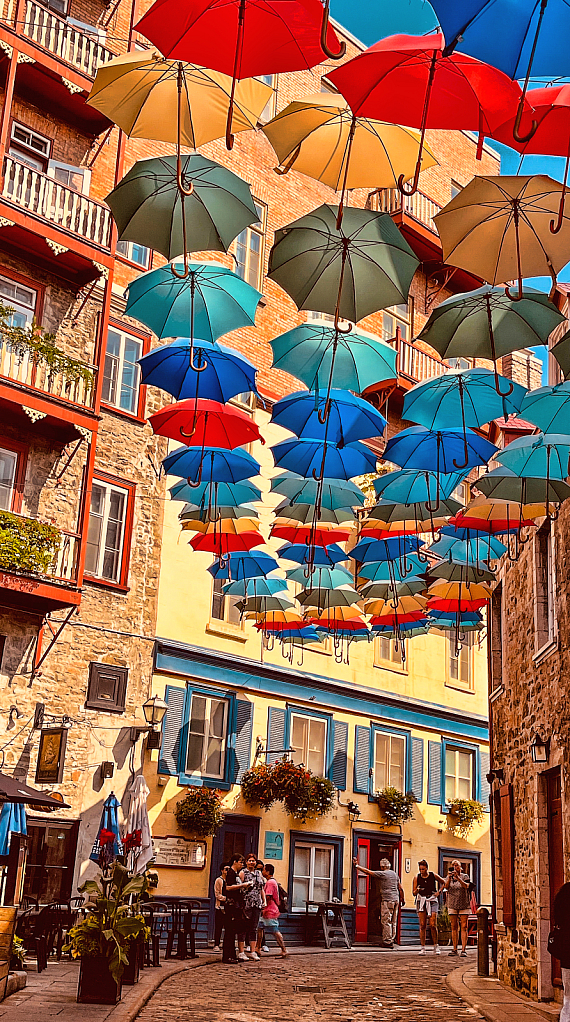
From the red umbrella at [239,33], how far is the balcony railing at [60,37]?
12251 mm

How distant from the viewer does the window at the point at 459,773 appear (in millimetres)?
26547

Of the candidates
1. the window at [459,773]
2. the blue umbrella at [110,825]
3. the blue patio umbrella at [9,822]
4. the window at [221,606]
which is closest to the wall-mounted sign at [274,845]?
the window at [221,606]

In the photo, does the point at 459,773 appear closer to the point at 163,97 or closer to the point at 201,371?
the point at 201,371

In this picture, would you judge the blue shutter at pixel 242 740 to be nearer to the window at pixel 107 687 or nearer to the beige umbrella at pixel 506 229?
the window at pixel 107 687

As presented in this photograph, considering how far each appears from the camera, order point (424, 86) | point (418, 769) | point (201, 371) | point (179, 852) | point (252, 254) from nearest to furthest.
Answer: point (424, 86), point (201, 371), point (179, 852), point (252, 254), point (418, 769)

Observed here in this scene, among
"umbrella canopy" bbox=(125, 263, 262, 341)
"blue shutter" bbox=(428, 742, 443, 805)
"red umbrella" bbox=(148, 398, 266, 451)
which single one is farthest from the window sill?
"umbrella canopy" bbox=(125, 263, 262, 341)

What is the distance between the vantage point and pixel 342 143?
7434mm

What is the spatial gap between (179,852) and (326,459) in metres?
9.77

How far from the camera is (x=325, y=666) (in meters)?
23.3

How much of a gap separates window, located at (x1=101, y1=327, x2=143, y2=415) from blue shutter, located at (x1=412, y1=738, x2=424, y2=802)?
1153 centimetres

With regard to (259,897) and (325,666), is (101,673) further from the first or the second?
(325,666)

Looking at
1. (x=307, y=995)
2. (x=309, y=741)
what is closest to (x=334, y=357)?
(x=307, y=995)

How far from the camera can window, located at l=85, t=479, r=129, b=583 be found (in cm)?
1834

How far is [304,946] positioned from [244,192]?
55.7 ft
